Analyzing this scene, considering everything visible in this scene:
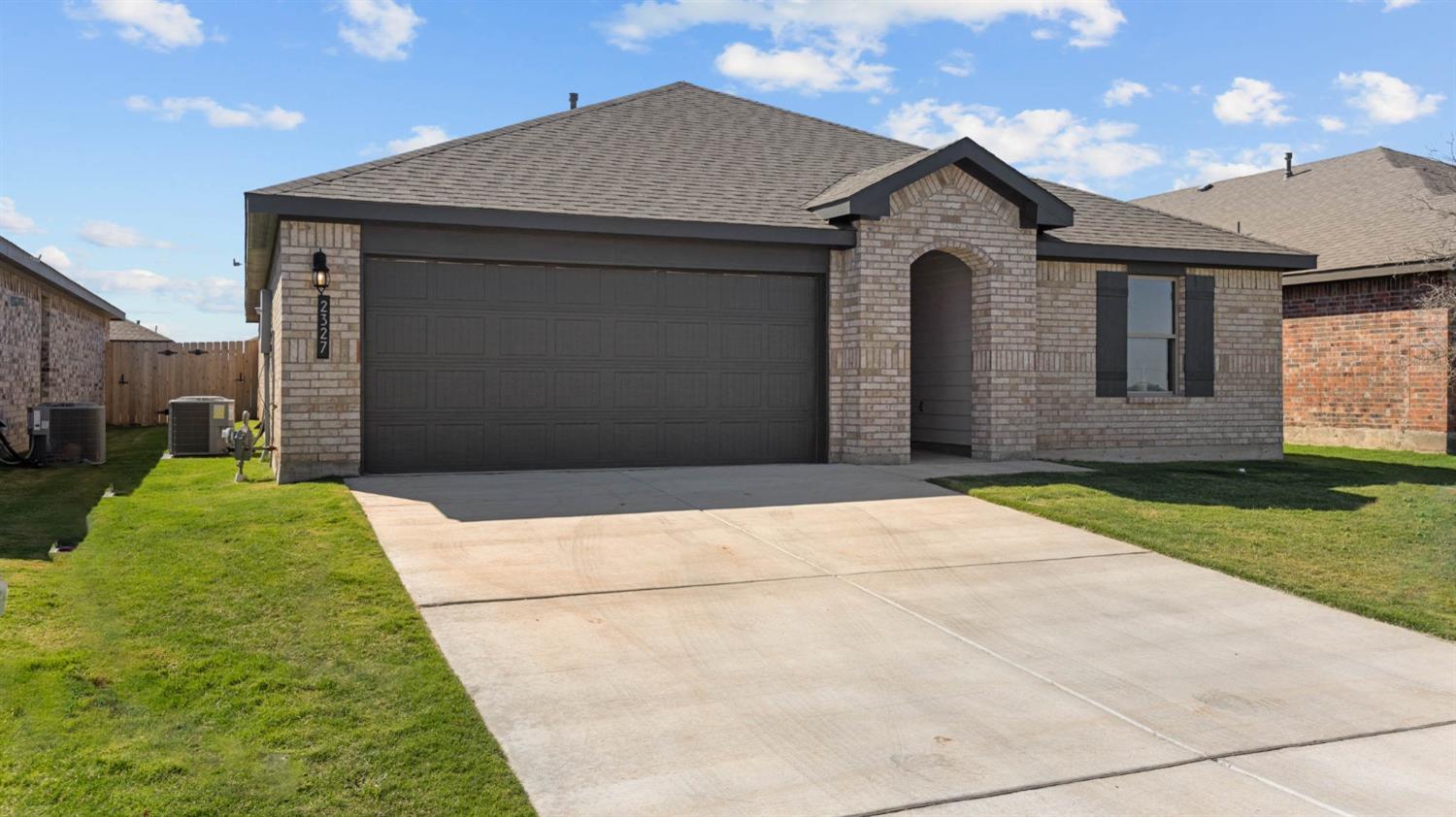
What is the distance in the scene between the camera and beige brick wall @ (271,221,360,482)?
11.0 metres

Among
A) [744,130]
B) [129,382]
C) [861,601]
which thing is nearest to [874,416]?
[744,130]

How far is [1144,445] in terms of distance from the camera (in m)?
15.1

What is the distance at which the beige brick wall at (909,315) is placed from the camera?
13.0 metres

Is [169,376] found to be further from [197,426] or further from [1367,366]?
[1367,366]

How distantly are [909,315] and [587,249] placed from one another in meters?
4.15

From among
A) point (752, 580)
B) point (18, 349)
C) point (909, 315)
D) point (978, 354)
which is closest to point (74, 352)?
point (18, 349)

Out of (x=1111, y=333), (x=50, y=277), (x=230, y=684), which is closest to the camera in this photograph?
(x=230, y=684)

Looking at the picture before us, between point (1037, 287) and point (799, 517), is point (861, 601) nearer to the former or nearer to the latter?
point (799, 517)

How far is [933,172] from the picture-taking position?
13.2m

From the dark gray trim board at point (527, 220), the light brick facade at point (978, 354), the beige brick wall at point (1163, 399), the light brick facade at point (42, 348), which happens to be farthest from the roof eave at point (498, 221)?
the light brick facade at point (42, 348)

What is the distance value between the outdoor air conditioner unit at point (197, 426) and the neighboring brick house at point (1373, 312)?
19295mm

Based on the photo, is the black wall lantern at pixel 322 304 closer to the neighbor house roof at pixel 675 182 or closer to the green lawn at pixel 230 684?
the neighbor house roof at pixel 675 182

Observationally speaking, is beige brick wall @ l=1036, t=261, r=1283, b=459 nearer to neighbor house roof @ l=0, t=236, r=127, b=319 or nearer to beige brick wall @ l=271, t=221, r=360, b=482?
beige brick wall @ l=271, t=221, r=360, b=482

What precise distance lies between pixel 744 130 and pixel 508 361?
20.4 feet
